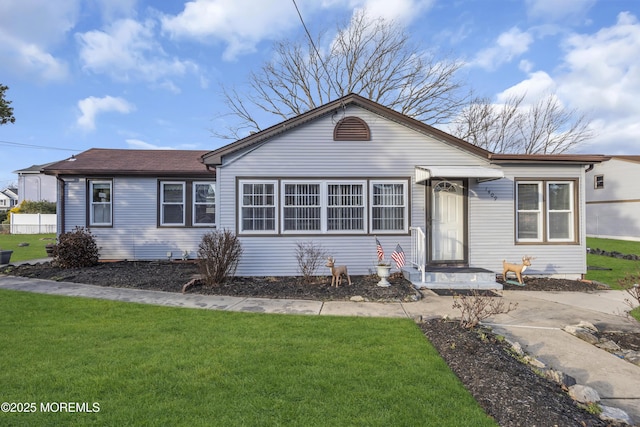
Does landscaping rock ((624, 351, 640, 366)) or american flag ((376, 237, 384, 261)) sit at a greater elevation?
american flag ((376, 237, 384, 261))

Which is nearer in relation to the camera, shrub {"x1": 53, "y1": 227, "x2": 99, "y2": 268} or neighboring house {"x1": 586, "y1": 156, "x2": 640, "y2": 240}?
shrub {"x1": 53, "y1": 227, "x2": 99, "y2": 268}

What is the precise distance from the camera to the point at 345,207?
9250 mm

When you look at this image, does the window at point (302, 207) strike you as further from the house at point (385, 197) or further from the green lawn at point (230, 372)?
the green lawn at point (230, 372)

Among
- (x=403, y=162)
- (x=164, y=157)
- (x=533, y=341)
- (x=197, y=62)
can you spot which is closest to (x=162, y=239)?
(x=164, y=157)

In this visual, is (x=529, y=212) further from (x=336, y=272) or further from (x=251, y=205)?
(x=251, y=205)

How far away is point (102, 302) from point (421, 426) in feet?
20.6

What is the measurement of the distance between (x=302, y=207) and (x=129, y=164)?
24.6 ft

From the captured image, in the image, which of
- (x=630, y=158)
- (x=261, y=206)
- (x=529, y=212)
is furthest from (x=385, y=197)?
(x=630, y=158)

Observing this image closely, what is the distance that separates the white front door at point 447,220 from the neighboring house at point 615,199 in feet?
66.9

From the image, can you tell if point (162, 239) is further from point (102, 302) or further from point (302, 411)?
point (302, 411)

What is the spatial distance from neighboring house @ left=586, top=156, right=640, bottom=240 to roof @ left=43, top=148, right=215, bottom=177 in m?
25.8

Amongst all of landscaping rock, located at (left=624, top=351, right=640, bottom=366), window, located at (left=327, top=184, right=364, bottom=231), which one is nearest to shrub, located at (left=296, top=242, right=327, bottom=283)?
window, located at (left=327, top=184, right=364, bottom=231)

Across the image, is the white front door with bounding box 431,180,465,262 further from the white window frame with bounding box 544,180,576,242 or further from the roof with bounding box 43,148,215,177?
the roof with bounding box 43,148,215,177

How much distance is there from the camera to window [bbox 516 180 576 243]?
368 inches
